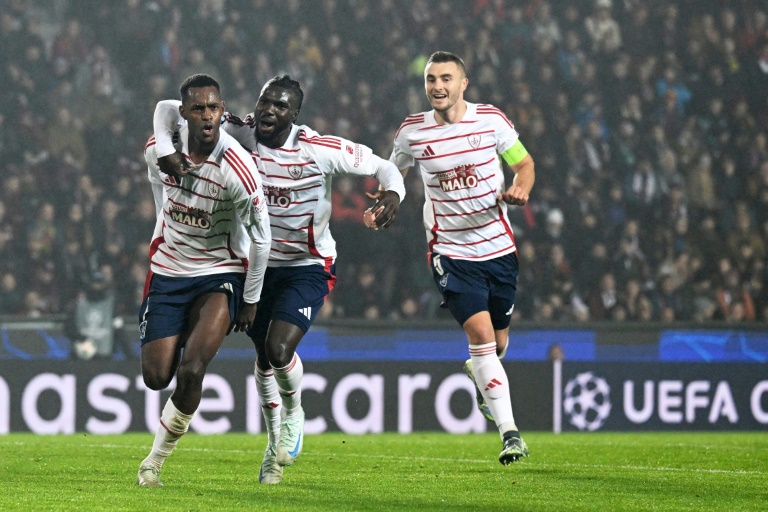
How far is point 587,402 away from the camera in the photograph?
41.2 feet

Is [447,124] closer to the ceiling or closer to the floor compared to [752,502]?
Answer: closer to the ceiling

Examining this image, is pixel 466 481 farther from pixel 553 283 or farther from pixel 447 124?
pixel 553 283

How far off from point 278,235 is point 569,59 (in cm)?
1078

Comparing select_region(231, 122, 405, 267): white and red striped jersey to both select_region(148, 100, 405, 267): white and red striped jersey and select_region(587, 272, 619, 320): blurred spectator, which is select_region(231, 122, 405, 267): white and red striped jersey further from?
select_region(587, 272, 619, 320): blurred spectator

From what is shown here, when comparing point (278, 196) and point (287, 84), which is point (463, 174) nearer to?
point (278, 196)

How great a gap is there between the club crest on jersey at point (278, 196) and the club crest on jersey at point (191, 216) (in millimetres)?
496

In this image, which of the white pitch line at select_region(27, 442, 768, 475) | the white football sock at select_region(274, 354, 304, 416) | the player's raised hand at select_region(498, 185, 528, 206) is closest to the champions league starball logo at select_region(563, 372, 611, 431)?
the white pitch line at select_region(27, 442, 768, 475)

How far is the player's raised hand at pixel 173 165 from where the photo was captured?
5.80m

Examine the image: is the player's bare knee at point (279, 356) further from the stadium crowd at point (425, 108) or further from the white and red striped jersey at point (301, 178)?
the stadium crowd at point (425, 108)

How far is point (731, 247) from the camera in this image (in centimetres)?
1495

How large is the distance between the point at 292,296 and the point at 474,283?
120cm

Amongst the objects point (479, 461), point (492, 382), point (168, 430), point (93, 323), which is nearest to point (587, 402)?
point (479, 461)

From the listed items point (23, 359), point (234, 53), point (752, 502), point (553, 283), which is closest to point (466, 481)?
point (752, 502)

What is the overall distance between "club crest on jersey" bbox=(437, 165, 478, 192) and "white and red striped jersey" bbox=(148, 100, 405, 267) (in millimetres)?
670
